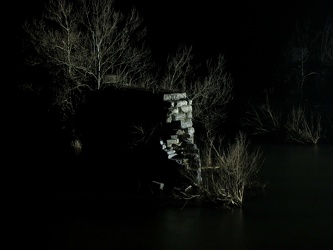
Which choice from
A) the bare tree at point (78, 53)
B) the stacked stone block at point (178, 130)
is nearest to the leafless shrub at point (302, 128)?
the bare tree at point (78, 53)

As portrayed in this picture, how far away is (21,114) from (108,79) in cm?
769

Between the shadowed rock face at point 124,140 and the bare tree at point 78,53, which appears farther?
the bare tree at point 78,53

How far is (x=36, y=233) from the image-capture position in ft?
72.7

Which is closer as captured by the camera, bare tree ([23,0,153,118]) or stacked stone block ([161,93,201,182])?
stacked stone block ([161,93,201,182])

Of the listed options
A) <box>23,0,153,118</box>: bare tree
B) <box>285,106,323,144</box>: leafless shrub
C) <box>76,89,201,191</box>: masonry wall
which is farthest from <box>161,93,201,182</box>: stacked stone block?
<box>285,106,323,144</box>: leafless shrub

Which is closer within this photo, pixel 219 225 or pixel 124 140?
pixel 219 225

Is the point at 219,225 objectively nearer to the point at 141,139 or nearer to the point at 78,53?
the point at 141,139

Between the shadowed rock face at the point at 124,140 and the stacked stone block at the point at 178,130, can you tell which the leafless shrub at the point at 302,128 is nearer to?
the stacked stone block at the point at 178,130

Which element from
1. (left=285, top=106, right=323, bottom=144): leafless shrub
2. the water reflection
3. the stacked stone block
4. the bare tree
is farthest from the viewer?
(left=285, top=106, right=323, bottom=144): leafless shrub

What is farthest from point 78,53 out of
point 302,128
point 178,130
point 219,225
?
point 302,128

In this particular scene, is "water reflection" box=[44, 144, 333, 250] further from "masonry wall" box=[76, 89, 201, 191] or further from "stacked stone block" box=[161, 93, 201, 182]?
"stacked stone block" box=[161, 93, 201, 182]

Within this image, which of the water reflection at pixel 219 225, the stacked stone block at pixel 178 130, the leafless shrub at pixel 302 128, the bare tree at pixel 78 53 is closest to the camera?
the water reflection at pixel 219 225

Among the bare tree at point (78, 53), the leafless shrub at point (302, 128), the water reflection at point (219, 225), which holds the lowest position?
the water reflection at point (219, 225)

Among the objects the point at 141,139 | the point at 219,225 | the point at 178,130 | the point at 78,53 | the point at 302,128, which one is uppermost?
the point at 78,53
